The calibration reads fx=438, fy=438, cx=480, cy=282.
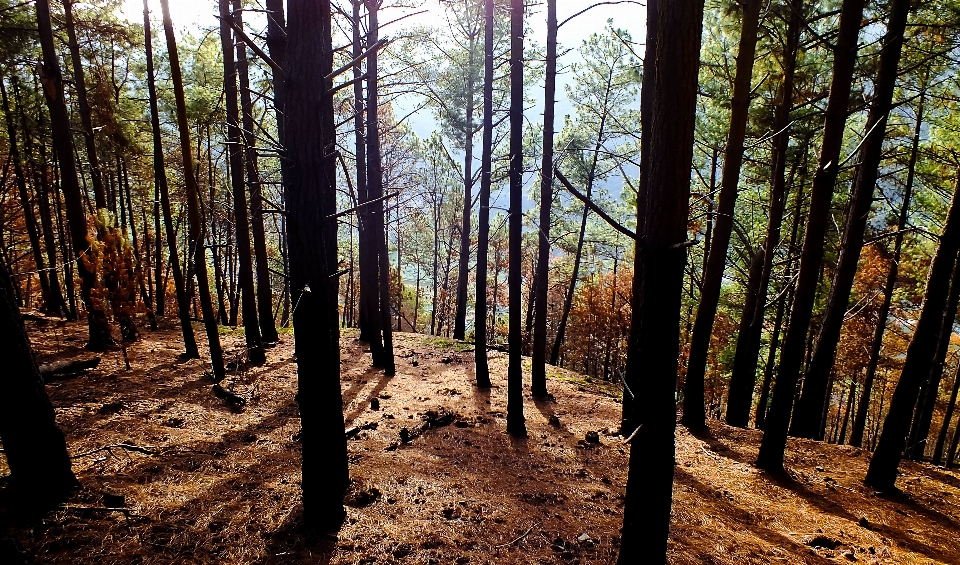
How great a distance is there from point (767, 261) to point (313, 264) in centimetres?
734

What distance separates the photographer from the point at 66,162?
8.67m

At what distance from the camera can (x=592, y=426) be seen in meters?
8.28

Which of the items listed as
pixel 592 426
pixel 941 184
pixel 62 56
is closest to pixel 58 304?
pixel 62 56

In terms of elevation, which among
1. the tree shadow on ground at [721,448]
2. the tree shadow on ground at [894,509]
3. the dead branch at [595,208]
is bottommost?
the tree shadow on ground at [721,448]

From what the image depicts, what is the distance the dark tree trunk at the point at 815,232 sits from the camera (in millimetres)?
5492

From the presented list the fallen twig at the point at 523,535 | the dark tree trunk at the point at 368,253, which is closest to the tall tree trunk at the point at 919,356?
the fallen twig at the point at 523,535

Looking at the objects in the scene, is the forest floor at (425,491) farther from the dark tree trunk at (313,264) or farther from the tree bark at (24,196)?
the tree bark at (24,196)

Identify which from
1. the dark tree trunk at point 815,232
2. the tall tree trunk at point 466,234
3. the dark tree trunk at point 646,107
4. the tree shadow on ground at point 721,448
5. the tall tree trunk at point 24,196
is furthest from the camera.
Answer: the tall tree trunk at point 466,234

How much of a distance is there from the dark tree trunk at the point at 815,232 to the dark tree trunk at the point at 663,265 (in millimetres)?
4095

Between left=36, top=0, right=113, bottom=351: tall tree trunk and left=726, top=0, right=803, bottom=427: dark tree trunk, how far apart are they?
1250 cm

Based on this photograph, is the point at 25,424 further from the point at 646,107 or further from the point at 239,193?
the point at 646,107

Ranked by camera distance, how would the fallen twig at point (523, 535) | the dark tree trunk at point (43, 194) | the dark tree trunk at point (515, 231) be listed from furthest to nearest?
the dark tree trunk at point (43, 194), the dark tree trunk at point (515, 231), the fallen twig at point (523, 535)

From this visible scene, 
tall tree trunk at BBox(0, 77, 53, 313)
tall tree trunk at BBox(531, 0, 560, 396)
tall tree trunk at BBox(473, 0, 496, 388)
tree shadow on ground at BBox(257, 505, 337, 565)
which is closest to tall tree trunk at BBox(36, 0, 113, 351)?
tall tree trunk at BBox(0, 77, 53, 313)

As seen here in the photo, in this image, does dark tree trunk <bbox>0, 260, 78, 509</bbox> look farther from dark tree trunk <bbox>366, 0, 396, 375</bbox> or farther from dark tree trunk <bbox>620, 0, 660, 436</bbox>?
dark tree trunk <bbox>620, 0, 660, 436</bbox>
